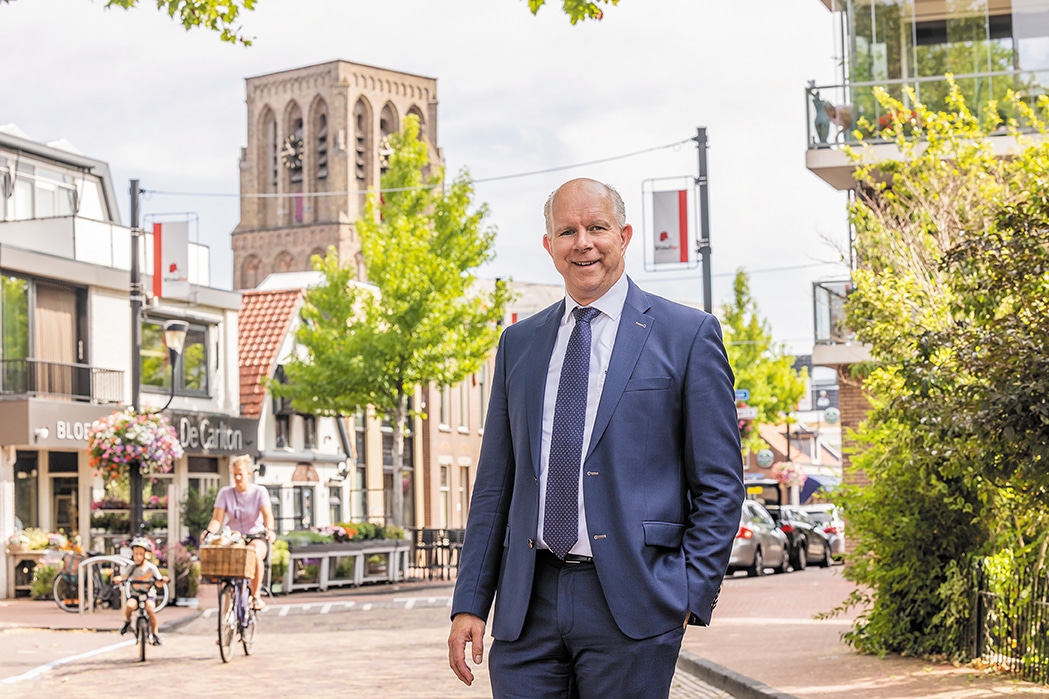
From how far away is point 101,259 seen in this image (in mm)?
33344

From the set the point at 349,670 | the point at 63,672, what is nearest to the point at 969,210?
the point at 349,670

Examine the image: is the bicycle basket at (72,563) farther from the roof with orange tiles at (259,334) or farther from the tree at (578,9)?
the tree at (578,9)

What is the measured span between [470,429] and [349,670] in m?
40.5

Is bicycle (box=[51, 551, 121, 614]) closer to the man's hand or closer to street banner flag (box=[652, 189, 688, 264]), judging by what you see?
street banner flag (box=[652, 189, 688, 264])

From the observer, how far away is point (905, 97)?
25.1 m

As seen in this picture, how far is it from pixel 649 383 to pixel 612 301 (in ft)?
0.96

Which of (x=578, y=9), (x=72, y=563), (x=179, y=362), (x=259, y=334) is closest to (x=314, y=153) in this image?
Answer: (x=259, y=334)

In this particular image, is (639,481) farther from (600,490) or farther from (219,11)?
(219,11)

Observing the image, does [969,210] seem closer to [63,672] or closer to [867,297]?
[867,297]

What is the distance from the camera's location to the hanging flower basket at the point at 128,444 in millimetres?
24156

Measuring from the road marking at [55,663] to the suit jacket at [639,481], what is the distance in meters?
10.5

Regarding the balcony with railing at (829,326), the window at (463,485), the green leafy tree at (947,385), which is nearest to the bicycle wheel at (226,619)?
the green leafy tree at (947,385)

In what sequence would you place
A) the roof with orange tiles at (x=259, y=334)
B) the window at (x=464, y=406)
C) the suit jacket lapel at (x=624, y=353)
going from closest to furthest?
1. the suit jacket lapel at (x=624, y=353)
2. the roof with orange tiles at (x=259, y=334)
3. the window at (x=464, y=406)

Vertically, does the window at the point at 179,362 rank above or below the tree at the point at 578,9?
below
